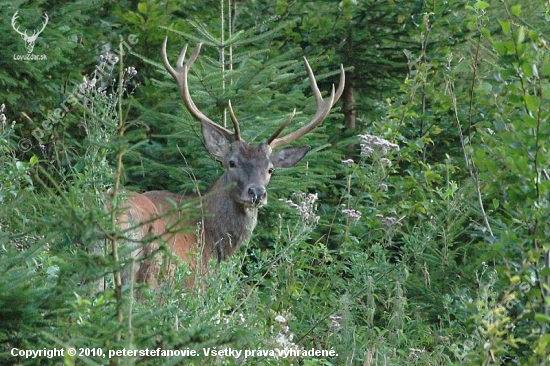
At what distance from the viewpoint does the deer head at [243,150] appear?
8.08m

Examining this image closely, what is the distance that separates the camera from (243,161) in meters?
8.20

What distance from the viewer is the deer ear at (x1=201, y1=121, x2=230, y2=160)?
27.0 ft

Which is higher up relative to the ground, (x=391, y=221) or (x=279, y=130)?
(x=279, y=130)

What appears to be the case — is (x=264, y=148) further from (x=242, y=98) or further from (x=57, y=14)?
(x=57, y=14)

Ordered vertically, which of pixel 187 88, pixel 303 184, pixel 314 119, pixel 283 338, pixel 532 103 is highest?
pixel 532 103

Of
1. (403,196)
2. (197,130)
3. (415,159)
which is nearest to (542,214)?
(403,196)

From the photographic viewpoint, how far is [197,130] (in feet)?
28.2

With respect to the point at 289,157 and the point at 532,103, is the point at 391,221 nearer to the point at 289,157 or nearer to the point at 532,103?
the point at 289,157

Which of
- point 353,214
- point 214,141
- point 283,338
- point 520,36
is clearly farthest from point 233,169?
point 520,36

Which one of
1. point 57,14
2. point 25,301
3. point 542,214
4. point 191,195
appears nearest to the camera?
point 25,301

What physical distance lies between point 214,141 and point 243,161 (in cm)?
28

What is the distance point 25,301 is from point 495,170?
2110mm

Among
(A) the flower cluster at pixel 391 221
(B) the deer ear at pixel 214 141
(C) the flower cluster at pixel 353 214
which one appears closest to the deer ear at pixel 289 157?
(B) the deer ear at pixel 214 141

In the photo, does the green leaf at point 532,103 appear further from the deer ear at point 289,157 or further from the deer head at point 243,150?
A: the deer ear at point 289,157
